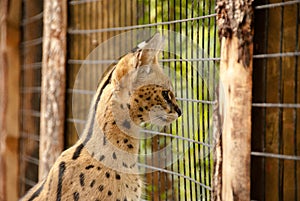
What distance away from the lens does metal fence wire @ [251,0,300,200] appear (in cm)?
215

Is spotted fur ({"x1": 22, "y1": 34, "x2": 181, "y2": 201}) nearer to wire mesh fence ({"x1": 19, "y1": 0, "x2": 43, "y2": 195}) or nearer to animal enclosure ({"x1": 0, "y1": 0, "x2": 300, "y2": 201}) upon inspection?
animal enclosure ({"x1": 0, "y1": 0, "x2": 300, "y2": 201})

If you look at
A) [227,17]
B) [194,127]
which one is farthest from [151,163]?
[227,17]

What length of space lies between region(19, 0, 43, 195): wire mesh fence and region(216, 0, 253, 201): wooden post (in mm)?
2419

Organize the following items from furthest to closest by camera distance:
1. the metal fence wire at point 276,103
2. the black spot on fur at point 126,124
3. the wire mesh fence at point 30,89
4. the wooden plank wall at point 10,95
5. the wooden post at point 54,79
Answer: the wooden plank wall at point 10,95 → the wire mesh fence at point 30,89 → the wooden post at point 54,79 → the black spot on fur at point 126,124 → the metal fence wire at point 276,103

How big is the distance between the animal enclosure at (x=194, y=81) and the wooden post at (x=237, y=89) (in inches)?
0.9

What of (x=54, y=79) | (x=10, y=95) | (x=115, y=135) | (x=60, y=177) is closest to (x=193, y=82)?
(x=115, y=135)

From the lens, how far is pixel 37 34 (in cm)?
460

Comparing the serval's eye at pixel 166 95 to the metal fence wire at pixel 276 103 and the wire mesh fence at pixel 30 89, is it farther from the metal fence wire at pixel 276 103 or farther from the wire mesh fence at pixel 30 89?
the wire mesh fence at pixel 30 89

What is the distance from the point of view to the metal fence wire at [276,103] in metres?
2.15

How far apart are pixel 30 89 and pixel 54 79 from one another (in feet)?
2.89

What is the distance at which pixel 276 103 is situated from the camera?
7.34ft

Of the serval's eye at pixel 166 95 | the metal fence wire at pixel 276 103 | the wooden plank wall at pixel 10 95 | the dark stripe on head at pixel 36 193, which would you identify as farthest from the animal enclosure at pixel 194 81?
the wooden plank wall at pixel 10 95

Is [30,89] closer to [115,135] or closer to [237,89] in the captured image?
[115,135]

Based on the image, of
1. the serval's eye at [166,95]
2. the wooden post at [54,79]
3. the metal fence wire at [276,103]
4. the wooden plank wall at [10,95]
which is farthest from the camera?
the wooden plank wall at [10,95]
